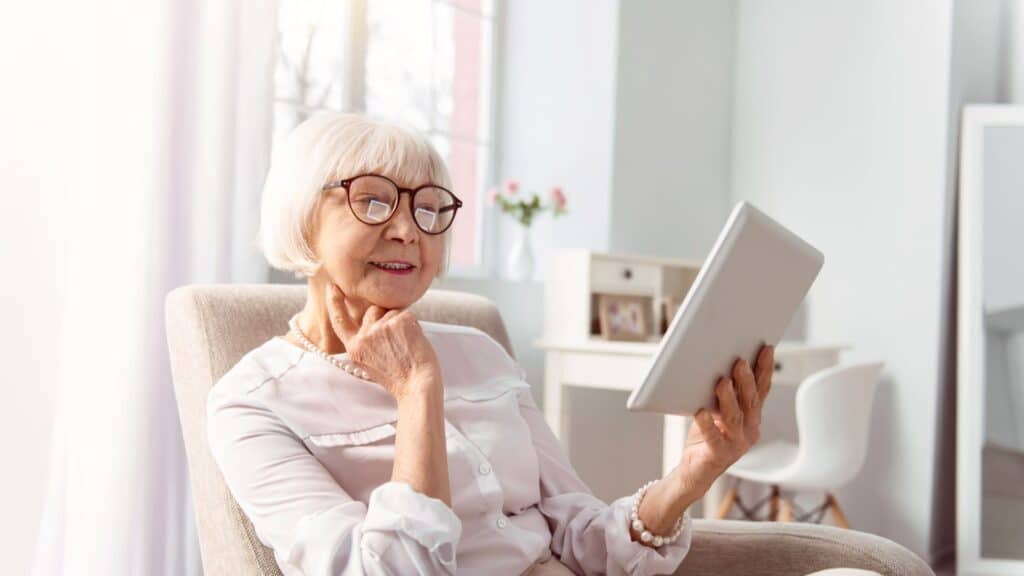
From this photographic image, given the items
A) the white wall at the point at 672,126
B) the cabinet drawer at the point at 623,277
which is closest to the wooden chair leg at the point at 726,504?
the cabinet drawer at the point at 623,277

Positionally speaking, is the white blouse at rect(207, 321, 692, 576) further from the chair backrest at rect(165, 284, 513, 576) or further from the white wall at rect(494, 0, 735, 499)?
the white wall at rect(494, 0, 735, 499)

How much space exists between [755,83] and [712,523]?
9.48 feet

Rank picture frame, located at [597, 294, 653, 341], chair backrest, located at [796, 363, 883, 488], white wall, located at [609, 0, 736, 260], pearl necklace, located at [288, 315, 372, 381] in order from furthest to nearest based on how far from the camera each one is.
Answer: white wall, located at [609, 0, 736, 260]
picture frame, located at [597, 294, 653, 341]
chair backrest, located at [796, 363, 883, 488]
pearl necklace, located at [288, 315, 372, 381]

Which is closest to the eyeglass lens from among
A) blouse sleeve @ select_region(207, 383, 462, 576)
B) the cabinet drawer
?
blouse sleeve @ select_region(207, 383, 462, 576)

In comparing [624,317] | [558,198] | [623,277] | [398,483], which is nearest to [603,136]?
[558,198]

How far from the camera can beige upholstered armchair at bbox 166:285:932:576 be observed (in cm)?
146

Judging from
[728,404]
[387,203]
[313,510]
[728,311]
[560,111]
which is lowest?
[313,510]

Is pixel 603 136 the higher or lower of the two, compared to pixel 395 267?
higher

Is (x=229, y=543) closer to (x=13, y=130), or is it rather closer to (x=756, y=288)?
(x=756, y=288)

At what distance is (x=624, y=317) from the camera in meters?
3.44

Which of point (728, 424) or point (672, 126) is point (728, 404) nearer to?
point (728, 424)

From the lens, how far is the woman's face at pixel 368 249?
1416mm

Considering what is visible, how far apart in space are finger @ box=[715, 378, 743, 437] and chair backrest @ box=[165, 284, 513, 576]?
1.91ft

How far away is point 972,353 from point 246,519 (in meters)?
2.96
